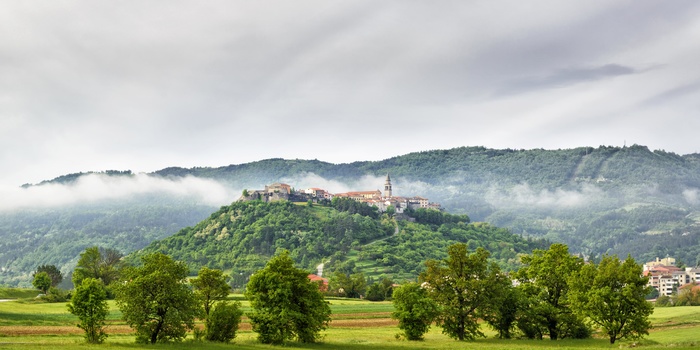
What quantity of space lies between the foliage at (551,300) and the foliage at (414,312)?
28.7 ft

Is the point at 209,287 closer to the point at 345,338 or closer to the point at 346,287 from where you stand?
the point at 345,338

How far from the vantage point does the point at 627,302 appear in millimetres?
53469

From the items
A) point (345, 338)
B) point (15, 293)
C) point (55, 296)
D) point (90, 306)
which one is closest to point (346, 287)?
point (55, 296)

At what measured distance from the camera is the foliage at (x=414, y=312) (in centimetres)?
6116

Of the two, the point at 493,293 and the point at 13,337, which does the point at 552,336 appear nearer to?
the point at 493,293

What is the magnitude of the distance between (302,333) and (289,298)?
126 inches

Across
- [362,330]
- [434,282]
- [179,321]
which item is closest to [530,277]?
[434,282]

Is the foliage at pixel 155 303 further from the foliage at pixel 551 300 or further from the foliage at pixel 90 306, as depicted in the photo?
the foliage at pixel 551 300

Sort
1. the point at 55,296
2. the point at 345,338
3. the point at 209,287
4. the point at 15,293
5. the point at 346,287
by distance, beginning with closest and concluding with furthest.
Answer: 1. the point at 209,287
2. the point at 345,338
3. the point at 55,296
4. the point at 15,293
5. the point at 346,287

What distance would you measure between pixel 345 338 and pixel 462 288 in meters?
12.3

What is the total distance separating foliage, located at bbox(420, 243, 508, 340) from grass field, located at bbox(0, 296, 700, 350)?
1.81 metres

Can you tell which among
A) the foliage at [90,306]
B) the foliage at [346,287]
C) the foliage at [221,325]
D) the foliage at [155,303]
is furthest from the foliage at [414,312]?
the foliage at [346,287]

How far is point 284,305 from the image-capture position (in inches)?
2165

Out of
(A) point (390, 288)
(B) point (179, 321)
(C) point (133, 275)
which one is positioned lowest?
(A) point (390, 288)
